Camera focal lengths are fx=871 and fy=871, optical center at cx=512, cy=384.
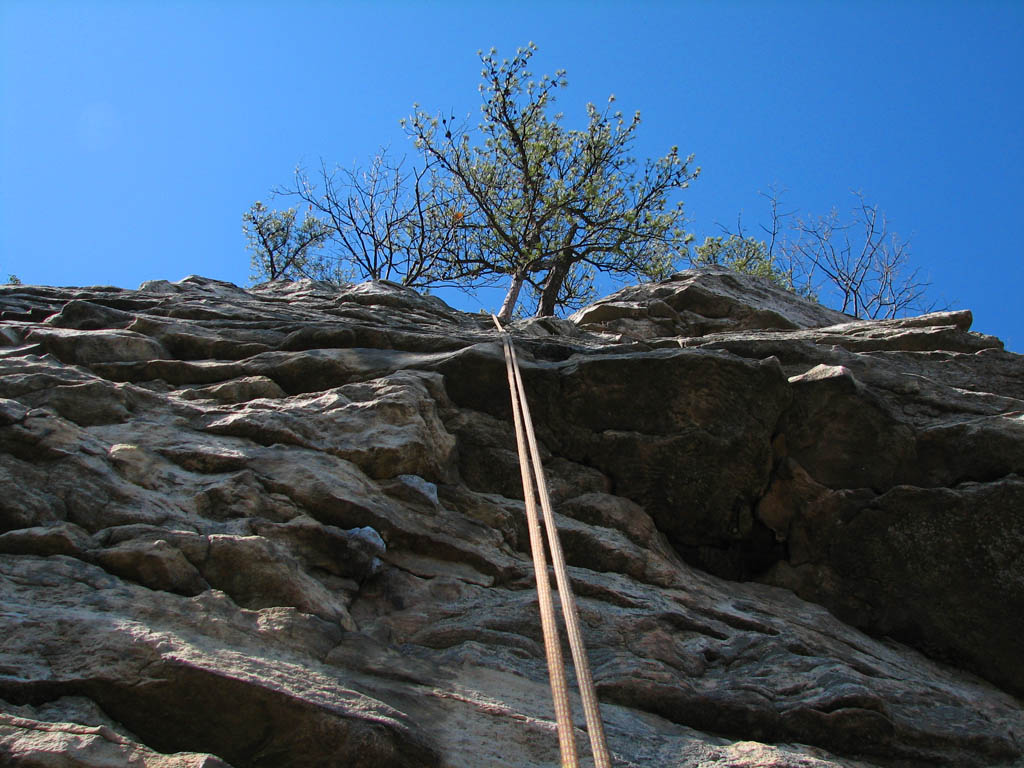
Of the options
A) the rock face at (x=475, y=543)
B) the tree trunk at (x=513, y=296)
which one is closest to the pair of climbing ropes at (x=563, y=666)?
the rock face at (x=475, y=543)

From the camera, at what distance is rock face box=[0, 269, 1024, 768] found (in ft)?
10.8

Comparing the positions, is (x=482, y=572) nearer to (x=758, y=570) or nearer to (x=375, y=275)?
(x=758, y=570)

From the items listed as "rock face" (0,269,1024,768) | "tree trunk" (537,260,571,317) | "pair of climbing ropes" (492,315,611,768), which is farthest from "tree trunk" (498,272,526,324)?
"pair of climbing ropes" (492,315,611,768)

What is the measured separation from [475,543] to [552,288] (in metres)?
12.2

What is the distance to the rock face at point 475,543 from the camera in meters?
3.30

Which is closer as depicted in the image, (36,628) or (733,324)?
(36,628)

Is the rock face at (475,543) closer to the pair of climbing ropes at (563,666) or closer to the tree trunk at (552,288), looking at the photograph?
the pair of climbing ropes at (563,666)

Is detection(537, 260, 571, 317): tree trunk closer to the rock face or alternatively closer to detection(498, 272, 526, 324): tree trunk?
detection(498, 272, 526, 324): tree trunk

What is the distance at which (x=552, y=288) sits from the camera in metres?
17.2

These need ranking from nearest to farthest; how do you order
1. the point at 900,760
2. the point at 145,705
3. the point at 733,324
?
1. the point at 145,705
2. the point at 900,760
3. the point at 733,324

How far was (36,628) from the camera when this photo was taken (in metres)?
3.31

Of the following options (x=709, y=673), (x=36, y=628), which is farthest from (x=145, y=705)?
(x=709, y=673)

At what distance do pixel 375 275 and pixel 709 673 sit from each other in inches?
738

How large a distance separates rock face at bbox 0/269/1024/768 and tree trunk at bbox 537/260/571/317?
8191mm
